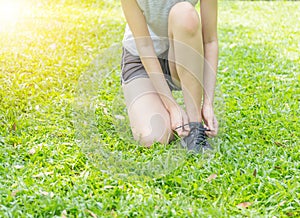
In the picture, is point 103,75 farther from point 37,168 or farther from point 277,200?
point 277,200

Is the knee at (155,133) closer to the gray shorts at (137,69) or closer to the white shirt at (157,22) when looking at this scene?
the gray shorts at (137,69)

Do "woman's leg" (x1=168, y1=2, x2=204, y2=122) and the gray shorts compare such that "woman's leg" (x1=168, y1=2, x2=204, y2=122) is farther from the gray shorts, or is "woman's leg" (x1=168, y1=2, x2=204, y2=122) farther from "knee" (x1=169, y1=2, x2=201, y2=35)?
the gray shorts

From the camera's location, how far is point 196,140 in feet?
7.33

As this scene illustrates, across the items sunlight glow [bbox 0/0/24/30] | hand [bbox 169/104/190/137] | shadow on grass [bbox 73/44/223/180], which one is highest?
sunlight glow [bbox 0/0/24/30]

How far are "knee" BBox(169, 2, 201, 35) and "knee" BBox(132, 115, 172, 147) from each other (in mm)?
427

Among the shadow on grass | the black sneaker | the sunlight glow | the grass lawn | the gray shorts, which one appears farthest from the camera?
the sunlight glow

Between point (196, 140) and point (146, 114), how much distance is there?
27 cm

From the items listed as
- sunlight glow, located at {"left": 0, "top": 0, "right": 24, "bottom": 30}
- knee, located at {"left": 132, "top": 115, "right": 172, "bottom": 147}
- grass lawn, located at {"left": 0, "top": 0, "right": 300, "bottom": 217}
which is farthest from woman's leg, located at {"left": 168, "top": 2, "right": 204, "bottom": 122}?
→ sunlight glow, located at {"left": 0, "top": 0, "right": 24, "bottom": 30}

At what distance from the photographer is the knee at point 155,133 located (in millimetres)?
2316

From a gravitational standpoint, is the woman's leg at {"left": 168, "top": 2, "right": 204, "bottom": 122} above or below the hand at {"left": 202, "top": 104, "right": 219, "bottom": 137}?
above

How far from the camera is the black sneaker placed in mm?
2227

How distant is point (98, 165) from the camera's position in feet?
7.04

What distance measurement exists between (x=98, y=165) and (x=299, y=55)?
218 centimetres

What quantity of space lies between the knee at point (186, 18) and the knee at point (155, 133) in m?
0.43
